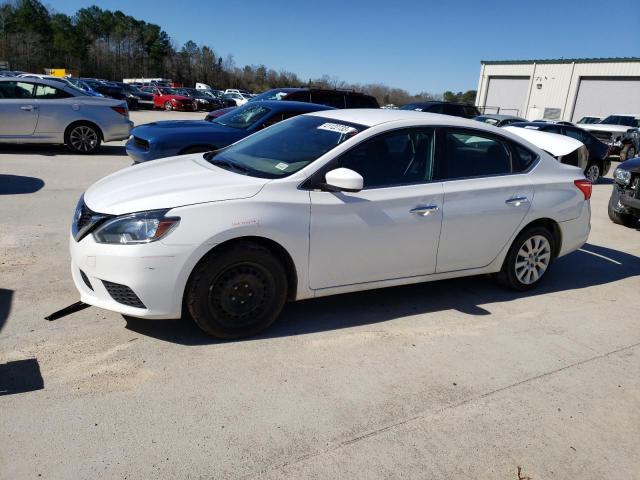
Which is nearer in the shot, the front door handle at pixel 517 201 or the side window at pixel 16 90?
the front door handle at pixel 517 201

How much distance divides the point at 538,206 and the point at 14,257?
500cm

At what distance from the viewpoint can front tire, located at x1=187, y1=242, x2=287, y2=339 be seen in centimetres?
351

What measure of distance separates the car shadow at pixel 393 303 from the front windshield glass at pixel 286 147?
1206 millimetres

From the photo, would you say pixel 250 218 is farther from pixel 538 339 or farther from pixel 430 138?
pixel 538 339

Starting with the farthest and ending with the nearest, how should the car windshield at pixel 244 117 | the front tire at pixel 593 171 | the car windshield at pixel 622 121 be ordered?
the car windshield at pixel 622 121 → the front tire at pixel 593 171 → the car windshield at pixel 244 117

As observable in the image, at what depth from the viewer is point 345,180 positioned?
3660mm

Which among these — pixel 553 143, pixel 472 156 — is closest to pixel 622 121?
pixel 553 143

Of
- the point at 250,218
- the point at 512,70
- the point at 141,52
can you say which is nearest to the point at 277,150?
the point at 250,218

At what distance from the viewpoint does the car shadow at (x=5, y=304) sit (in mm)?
3826

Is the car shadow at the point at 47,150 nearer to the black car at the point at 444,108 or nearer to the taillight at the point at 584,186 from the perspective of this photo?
the black car at the point at 444,108

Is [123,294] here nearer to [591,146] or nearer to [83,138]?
[83,138]

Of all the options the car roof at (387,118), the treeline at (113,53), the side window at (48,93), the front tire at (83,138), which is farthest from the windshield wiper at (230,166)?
the treeline at (113,53)

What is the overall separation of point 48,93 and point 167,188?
8923mm

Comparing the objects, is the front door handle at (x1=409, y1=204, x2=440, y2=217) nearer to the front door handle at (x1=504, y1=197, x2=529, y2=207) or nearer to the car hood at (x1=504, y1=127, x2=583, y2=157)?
the front door handle at (x1=504, y1=197, x2=529, y2=207)
